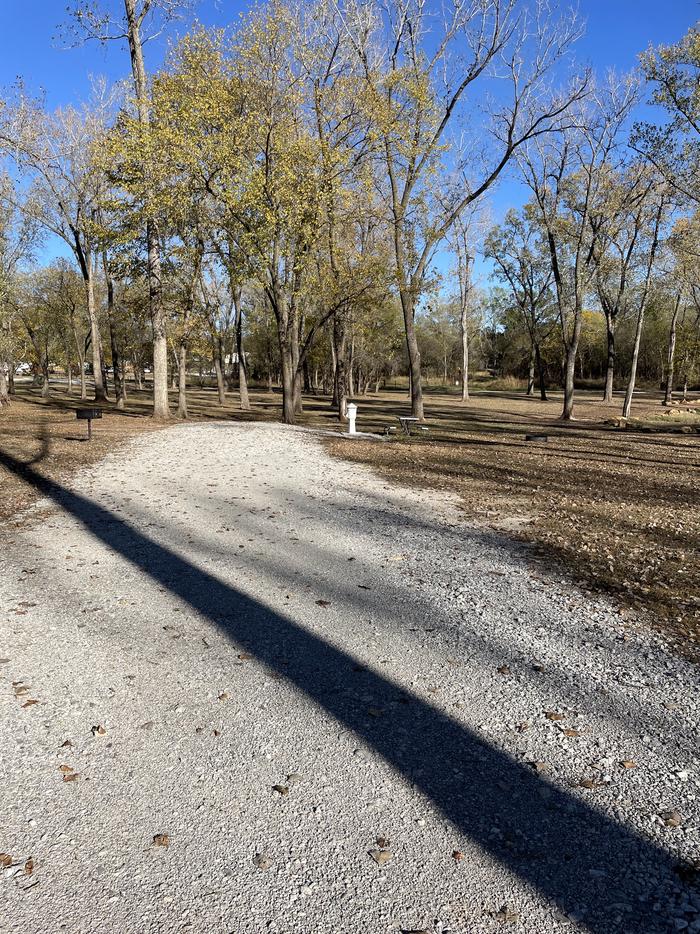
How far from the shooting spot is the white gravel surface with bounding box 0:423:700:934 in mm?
2047

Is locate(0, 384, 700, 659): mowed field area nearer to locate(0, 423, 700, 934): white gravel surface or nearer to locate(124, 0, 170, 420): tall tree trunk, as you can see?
locate(0, 423, 700, 934): white gravel surface

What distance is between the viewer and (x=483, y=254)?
124 ft

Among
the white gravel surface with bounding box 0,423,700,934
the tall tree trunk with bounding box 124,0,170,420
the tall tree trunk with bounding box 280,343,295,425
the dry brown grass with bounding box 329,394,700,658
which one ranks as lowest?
the white gravel surface with bounding box 0,423,700,934

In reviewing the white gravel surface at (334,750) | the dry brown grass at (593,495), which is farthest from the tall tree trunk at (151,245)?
the white gravel surface at (334,750)

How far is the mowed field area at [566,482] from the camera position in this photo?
211 inches

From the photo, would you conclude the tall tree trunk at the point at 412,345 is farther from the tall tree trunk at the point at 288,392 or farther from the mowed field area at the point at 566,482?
the tall tree trunk at the point at 288,392

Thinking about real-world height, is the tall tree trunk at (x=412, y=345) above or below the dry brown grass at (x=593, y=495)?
above

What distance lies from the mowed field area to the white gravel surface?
0.80 meters

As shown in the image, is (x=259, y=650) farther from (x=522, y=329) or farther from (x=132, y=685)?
(x=522, y=329)

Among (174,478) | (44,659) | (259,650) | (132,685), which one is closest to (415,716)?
(259,650)

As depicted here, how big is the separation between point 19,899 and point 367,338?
3578 centimetres

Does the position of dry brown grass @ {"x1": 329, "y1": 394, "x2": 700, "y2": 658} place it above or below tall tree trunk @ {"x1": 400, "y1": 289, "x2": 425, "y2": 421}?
below

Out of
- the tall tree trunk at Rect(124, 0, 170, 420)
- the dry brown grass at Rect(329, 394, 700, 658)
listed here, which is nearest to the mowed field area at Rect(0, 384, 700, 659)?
the dry brown grass at Rect(329, 394, 700, 658)

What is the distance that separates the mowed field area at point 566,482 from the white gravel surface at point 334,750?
0.80 metres
